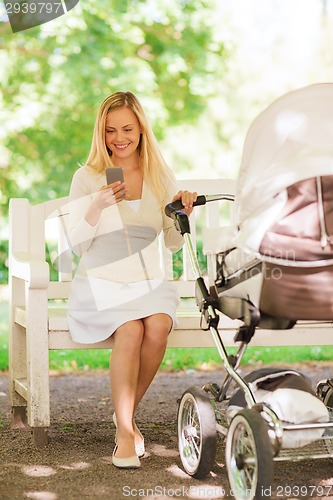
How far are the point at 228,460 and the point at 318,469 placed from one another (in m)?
0.65

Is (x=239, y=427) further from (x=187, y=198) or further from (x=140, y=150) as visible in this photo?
(x=140, y=150)

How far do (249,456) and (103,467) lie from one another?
0.84 m

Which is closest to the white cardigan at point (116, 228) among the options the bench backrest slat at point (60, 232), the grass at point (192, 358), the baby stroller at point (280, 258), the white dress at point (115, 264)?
the white dress at point (115, 264)

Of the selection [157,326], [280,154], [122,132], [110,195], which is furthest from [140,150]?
[280,154]

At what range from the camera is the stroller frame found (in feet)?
7.98

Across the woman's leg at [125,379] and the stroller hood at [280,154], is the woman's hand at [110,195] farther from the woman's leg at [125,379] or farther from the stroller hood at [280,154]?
the stroller hood at [280,154]

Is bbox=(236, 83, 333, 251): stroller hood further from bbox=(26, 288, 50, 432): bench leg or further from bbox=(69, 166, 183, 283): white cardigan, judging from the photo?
bbox=(26, 288, 50, 432): bench leg

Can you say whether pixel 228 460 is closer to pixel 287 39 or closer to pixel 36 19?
pixel 36 19

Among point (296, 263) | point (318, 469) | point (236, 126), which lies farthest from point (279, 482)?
point (236, 126)

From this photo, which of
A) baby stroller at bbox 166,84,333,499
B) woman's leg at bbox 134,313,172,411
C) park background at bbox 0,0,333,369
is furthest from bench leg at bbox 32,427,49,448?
park background at bbox 0,0,333,369

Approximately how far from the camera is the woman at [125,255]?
3.19m

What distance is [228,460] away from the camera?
263cm

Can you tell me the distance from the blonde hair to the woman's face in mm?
22

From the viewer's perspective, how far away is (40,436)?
3520mm
